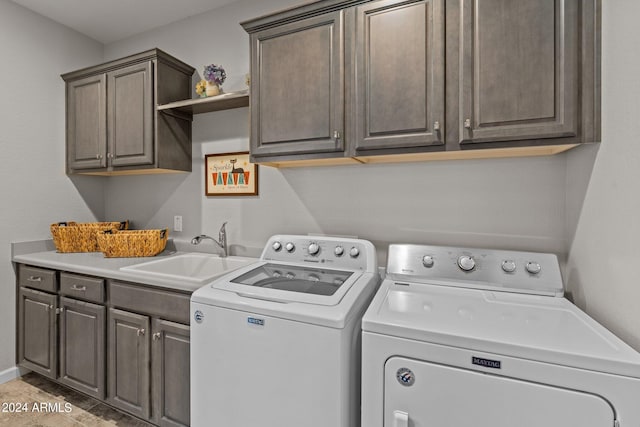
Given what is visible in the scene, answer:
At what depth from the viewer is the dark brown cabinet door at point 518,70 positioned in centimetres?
115

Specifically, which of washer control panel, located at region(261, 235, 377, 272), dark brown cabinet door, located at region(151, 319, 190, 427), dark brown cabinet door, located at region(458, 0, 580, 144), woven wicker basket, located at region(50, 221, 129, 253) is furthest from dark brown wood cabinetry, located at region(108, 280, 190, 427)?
dark brown cabinet door, located at region(458, 0, 580, 144)

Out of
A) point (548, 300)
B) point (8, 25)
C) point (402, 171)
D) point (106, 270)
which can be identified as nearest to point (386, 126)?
point (402, 171)

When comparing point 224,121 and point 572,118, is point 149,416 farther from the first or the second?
point 572,118

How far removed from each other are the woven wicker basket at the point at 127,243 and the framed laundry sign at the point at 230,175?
0.50 meters

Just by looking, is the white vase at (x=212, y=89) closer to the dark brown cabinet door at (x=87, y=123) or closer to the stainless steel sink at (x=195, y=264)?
the dark brown cabinet door at (x=87, y=123)

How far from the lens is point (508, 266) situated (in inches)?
53.2

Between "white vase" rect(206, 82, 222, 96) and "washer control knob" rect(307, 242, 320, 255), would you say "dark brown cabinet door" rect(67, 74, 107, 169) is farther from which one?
"washer control knob" rect(307, 242, 320, 255)

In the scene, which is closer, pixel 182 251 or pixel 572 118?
pixel 572 118

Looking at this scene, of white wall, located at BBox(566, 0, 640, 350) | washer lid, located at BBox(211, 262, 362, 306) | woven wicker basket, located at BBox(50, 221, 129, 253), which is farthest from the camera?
woven wicker basket, located at BBox(50, 221, 129, 253)

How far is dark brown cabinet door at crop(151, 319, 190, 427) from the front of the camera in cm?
158

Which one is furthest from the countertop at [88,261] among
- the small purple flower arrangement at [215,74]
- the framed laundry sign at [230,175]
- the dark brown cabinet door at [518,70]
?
the dark brown cabinet door at [518,70]

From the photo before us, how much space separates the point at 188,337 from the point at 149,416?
0.54 m

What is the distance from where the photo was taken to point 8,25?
2.21 meters

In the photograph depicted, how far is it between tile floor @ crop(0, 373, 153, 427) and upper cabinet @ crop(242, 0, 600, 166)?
5.90 feet
